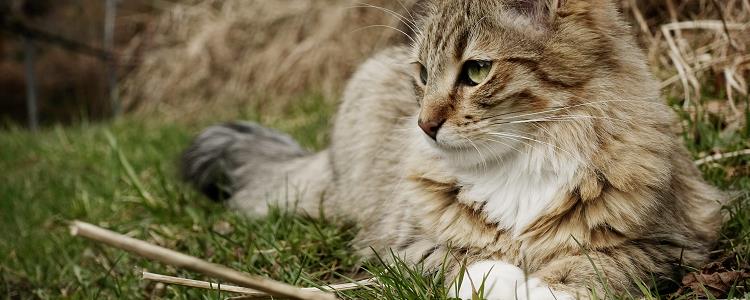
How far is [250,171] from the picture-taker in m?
3.54

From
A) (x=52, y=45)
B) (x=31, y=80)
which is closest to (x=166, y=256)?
(x=31, y=80)

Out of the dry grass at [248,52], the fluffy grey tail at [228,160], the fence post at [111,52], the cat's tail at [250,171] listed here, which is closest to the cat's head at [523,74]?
the cat's tail at [250,171]

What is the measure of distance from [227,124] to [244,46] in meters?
4.35

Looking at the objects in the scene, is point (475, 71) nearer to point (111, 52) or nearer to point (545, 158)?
point (545, 158)

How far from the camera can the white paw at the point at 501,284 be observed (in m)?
1.84

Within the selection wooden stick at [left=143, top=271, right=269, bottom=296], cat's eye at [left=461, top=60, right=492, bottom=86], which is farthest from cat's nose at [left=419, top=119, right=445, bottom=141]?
wooden stick at [left=143, top=271, right=269, bottom=296]

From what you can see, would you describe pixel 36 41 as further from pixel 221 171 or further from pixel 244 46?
pixel 221 171

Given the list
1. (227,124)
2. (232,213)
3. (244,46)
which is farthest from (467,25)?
(244,46)

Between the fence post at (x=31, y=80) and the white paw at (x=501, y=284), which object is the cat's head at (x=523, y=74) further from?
the fence post at (x=31, y=80)

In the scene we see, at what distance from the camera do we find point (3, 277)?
2967 mm

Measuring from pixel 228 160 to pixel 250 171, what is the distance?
0.12 m

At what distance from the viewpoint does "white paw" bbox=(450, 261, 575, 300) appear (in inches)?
72.6

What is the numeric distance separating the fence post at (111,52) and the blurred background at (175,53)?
0.05ft

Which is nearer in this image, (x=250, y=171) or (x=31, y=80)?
(x=250, y=171)
